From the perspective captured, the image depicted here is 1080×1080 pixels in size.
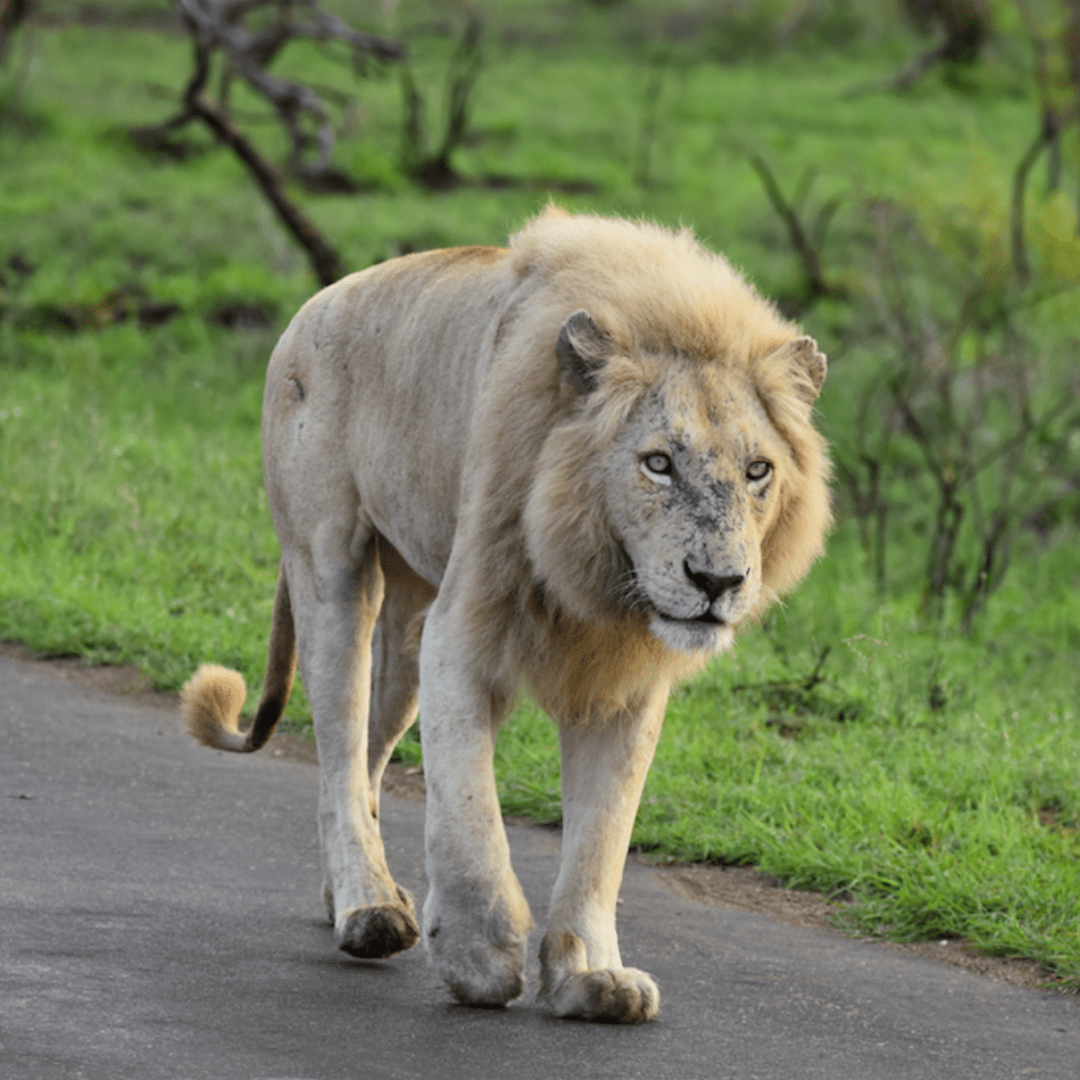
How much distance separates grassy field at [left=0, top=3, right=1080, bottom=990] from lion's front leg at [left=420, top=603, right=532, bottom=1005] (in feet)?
5.74

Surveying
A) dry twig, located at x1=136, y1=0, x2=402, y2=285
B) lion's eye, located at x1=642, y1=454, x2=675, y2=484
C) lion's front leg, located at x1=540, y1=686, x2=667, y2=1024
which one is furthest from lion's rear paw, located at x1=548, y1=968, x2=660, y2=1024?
dry twig, located at x1=136, y1=0, x2=402, y2=285

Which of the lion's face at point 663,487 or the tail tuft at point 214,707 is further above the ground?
the lion's face at point 663,487

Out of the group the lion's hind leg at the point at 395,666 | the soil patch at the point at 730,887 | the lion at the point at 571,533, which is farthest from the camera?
the lion's hind leg at the point at 395,666

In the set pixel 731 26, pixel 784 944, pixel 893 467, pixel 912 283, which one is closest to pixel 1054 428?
pixel 893 467

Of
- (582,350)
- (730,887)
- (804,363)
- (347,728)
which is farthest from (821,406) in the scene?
(582,350)

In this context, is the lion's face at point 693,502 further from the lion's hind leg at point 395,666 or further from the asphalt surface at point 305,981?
the lion's hind leg at point 395,666

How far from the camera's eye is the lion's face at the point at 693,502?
330 centimetres

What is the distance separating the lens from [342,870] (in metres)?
4.18

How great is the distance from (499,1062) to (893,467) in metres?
9.35

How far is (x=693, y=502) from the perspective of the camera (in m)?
3.33

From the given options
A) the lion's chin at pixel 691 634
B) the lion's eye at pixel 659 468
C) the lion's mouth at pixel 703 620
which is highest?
the lion's eye at pixel 659 468

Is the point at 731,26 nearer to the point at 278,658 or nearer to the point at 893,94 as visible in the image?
the point at 893,94

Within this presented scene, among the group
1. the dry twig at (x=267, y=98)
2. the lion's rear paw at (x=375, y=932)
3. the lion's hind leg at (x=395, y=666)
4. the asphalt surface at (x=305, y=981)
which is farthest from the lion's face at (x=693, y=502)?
the dry twig at (x=267, y=98)

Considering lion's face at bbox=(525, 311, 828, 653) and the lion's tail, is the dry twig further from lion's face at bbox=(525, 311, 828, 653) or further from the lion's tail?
lion's face at bbox=(525, 311, 828, 653)
